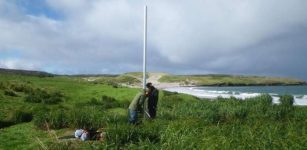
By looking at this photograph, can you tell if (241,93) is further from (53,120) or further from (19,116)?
(53,120)

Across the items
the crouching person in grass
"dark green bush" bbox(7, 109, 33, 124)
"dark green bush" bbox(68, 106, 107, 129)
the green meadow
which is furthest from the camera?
"dark green bush" bbox(7, 109, 33, 124)

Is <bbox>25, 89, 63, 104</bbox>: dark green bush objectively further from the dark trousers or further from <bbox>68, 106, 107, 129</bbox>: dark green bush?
the dark trousers

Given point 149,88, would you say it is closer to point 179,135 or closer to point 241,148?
point 179,135

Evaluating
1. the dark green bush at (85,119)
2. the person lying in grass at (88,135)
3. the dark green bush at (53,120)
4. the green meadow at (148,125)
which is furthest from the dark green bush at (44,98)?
the person lying in grass at (88,135)

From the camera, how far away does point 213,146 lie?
12109 millimetres

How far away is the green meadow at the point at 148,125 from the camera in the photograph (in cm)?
1345

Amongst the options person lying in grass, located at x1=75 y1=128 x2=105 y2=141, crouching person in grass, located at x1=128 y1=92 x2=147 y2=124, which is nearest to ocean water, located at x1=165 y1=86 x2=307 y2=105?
crouching person in grass, located at x1=128 y1=92 x2=147 y2=124

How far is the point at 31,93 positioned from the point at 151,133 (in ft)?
76.2

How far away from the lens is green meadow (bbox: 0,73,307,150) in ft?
44.1

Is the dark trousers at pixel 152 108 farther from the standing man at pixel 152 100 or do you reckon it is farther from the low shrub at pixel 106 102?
the low shrub at pixel 106 102

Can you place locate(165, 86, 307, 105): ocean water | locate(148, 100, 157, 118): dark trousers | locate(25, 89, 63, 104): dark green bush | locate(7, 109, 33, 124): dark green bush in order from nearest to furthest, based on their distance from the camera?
locate(148, 100, 157, 118): dark trousers < locate(7, 109, 33, 124): dark green bush < locate(25, 89, 63, 104): dark green bush < locate(165, 86, 307, 105): ocean water

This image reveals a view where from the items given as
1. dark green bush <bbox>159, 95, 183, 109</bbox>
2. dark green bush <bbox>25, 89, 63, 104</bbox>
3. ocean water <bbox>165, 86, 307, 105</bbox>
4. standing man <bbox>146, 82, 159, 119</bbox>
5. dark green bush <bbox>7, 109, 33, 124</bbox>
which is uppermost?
standing man <bbox>146, 82, 159, 119</bbox>

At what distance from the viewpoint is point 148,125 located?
1689cm

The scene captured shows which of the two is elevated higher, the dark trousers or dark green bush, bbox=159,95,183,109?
the dark trousers
